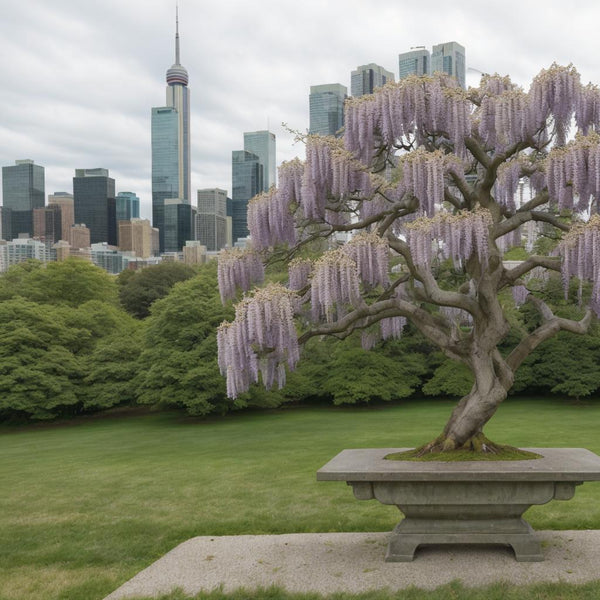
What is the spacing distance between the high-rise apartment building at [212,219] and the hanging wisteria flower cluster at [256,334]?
426ft

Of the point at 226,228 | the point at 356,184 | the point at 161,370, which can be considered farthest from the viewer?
the point at 226,228

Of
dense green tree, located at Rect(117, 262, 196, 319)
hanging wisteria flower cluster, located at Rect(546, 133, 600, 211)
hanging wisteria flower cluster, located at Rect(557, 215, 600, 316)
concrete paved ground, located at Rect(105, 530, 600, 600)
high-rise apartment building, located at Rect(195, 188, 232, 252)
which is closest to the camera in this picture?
concrete paved ground, located at Rect(105, 530, 600, 600)

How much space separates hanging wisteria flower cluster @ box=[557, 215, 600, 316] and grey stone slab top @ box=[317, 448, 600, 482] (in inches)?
62.9

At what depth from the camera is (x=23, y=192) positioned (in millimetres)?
174375

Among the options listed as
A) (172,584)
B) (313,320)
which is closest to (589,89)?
(313,320)

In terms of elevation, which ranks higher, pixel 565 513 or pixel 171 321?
pixel 171 321

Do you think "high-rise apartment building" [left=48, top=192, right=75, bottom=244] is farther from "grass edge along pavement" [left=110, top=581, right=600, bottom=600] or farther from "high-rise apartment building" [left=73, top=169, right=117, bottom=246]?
"grass edge along pavement" [left=110, top=581, right=600, bottom=600]

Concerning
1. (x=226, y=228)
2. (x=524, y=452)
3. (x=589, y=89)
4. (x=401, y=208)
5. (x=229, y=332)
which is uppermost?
(x=226, y=228)

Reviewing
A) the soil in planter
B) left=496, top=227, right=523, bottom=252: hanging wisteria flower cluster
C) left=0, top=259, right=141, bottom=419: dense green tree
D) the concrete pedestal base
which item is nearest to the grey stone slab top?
the concrete pedestal base

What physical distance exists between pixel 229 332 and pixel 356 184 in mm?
2067

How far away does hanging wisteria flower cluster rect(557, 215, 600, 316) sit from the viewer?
559 cm

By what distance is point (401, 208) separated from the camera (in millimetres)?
6535

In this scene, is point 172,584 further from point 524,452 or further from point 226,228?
point 226,228

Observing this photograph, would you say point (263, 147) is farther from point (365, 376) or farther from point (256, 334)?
point (256, 334)
